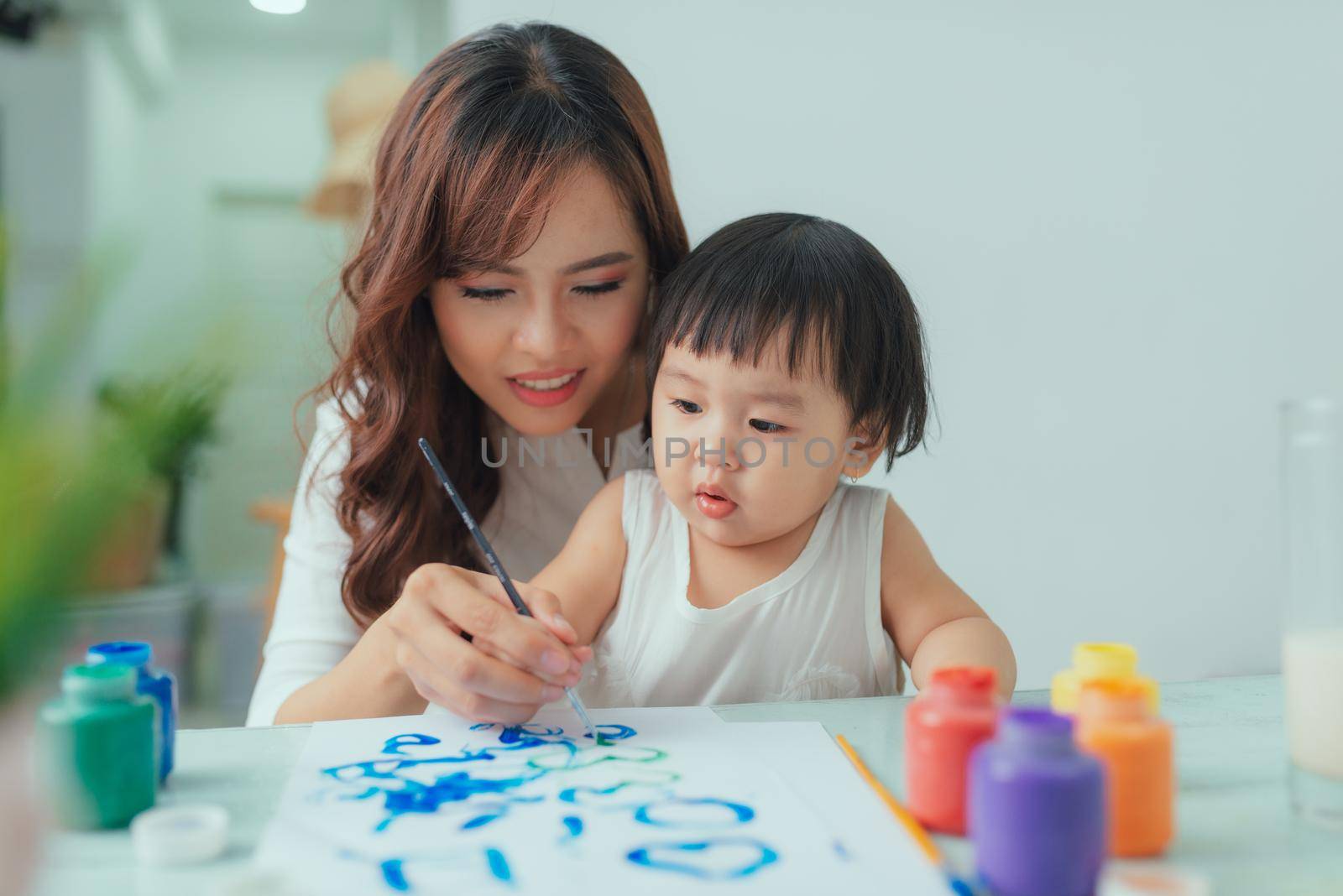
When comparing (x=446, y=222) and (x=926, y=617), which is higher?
(x=446, y=222)

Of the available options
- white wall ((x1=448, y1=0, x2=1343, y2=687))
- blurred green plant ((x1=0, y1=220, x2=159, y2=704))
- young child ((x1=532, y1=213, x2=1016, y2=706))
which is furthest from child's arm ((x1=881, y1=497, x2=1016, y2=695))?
white wall ((x1=448, y1=0, x2=1343, y2=687))

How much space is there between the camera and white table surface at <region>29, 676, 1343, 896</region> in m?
0.67

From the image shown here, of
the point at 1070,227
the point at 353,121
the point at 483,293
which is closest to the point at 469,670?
the point at 483,293

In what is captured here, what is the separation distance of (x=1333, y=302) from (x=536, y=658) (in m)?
2.44

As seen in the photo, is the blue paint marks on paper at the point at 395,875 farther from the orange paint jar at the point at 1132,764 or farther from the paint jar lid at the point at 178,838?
the orange paint jar at the point at 1132,764

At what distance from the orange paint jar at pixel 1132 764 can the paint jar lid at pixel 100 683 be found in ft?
2.03

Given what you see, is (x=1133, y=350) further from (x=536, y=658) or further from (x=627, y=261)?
(x=536, y=658)

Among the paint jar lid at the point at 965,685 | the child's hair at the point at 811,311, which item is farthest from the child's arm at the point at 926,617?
the paint jar lid at the point at 965,685

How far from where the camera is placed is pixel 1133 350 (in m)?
2.60

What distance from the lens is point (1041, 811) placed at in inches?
24.1

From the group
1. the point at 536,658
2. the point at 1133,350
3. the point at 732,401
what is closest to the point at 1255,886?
the point at 536,658

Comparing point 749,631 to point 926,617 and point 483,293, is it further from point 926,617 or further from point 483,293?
point 483,293

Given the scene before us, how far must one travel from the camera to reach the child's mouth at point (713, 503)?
3.94ft

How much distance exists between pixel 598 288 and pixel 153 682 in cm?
75
